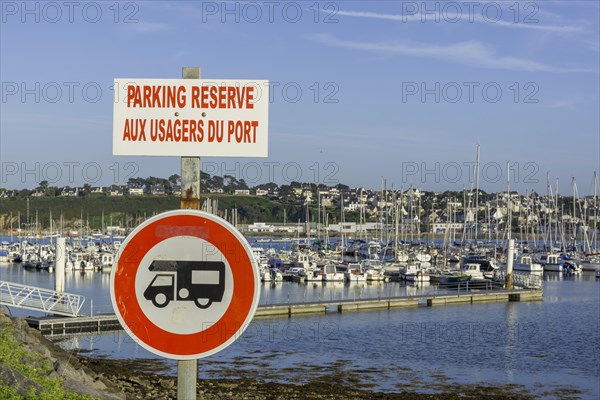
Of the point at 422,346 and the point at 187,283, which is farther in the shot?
the point at 422,346

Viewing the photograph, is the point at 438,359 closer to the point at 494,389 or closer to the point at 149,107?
the point at 494,389

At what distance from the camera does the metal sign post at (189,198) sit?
3.27 meters

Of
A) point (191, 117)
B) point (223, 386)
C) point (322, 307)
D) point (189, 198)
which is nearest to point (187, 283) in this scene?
point (189, 198)

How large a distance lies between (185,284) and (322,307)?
47398mm

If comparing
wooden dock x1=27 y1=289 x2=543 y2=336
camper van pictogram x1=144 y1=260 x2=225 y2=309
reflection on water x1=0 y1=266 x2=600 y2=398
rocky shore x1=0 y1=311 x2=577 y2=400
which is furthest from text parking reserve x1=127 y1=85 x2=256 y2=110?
wooden dock x1=27 y1=289 x2=543 y2=336

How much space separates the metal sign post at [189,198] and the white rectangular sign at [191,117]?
4 centimetres

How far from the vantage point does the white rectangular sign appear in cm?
341

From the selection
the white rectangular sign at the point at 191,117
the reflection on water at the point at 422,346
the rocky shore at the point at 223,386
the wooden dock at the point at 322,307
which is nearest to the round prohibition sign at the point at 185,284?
the white rectangular sign at the point at 191,117

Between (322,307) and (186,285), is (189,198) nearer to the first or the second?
(186,285)

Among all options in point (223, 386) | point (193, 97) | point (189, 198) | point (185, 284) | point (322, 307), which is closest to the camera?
point (185, 284)

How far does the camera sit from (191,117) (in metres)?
3.43

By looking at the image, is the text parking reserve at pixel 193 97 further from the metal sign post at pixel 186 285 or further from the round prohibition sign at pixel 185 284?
the round prohibition sign at pixel 185 284

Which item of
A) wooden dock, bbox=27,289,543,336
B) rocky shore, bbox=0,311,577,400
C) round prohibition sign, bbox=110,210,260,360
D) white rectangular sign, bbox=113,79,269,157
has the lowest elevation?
rocky shore, bbox=0,311,577,400

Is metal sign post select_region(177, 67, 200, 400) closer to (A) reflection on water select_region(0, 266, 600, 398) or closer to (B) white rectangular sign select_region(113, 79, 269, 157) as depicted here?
(B) white rectangular sign select_region(113, 79, 269, 157)
